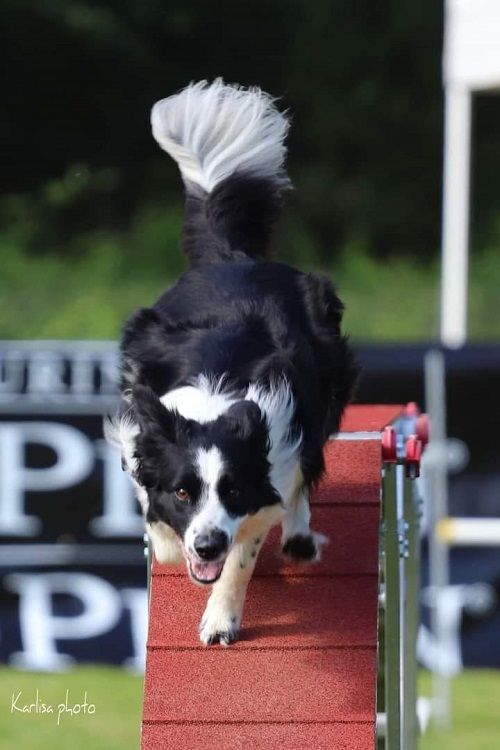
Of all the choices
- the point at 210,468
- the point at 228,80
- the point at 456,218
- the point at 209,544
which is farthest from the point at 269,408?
the point at 228,80

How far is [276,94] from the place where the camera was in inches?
658

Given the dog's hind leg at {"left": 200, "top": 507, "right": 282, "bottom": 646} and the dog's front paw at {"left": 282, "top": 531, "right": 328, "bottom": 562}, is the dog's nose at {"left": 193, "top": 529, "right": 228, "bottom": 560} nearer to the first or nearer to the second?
the dog's hind leg at {"left": 200, "top": 507, "right": 282, "bottom": 646}

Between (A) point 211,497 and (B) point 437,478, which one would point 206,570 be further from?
(B) point 437,478

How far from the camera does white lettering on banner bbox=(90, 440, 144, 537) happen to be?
7.50 metres

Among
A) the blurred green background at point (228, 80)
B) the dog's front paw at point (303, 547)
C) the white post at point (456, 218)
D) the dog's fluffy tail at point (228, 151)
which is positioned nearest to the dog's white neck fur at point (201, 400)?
the dog's front paw at point (303, 547)

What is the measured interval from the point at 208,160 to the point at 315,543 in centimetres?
171

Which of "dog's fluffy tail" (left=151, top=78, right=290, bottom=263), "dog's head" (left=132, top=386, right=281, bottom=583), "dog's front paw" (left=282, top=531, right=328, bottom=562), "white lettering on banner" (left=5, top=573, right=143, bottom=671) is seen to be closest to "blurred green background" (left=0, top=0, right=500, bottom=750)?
"white lettering on banner" (left=5, top=573, right=143, bottom=671)

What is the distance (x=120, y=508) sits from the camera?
24.7ft

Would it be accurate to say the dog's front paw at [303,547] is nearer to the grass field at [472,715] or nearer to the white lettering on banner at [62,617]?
the grass field at [472,715]

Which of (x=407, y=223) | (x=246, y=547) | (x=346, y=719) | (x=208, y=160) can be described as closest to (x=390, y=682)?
(x=346, y=719)

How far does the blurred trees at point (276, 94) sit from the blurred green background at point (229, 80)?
0.02 m

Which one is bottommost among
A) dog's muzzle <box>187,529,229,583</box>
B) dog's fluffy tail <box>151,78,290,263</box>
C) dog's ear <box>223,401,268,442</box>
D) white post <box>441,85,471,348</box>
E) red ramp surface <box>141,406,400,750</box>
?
red ramp surface <box>141,406,400,750</box>

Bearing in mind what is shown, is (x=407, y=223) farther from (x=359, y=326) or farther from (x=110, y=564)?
(x=110, y=564)

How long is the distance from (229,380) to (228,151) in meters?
1.53
